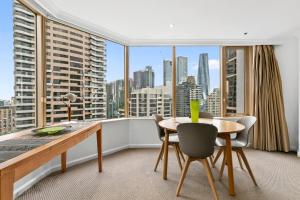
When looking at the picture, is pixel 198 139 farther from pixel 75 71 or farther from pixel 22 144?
pixel 75 71

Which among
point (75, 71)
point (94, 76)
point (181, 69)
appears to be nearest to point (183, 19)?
point (181, 69)

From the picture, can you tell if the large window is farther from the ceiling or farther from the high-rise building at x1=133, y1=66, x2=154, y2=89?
the ceiling

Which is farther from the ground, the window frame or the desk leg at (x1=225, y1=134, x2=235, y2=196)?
the window frame

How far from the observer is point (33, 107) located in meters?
2.66

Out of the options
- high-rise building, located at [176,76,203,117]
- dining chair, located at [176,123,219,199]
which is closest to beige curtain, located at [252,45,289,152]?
high-rise building, located at [176,76,203,117]

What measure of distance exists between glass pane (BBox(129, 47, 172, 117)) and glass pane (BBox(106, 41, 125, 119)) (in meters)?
0.22

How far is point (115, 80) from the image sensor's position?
158 inches

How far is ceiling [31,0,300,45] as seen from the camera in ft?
8.26

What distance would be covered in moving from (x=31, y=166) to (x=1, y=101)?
4.35 feet

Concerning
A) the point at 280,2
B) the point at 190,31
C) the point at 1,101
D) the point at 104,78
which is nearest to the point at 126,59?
the point at 104,78

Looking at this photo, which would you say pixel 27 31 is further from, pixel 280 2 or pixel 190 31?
pixel 280 2

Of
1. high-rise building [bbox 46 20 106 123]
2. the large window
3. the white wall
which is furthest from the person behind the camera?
the white wall

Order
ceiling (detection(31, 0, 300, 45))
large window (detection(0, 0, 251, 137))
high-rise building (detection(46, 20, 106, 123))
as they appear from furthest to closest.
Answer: high-rise building (detection(46, 20, 106, 123)) → ceiling (detection(31, 0, 300, 45)) → large window (detection(0, 0, 251, 137))

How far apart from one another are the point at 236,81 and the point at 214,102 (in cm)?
69
